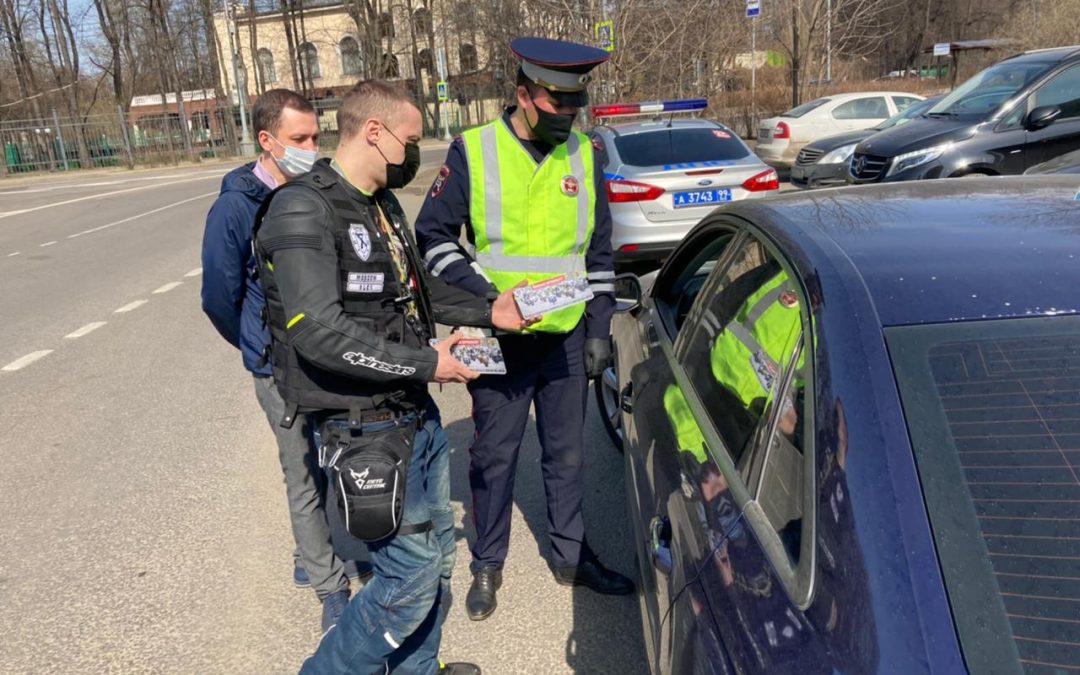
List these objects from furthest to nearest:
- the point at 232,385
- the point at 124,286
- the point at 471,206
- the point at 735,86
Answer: the point at 735,86
the point at 124,286
the point at 232,385
the point at 471,206

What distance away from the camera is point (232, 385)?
6000 mm

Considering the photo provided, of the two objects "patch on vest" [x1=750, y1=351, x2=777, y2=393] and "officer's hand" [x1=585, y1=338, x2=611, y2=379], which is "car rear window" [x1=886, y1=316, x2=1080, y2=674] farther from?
"officer's hand" [x1=585, y1=338, x2=611, y2=379]

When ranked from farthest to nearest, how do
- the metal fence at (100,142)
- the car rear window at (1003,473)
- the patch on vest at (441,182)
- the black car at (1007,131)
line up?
the metal fence at (100,142) < the black car at (1007,131) < the patch on vest at (441,182) < the car rear window at (1003,473)

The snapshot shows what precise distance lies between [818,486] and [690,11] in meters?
16.2

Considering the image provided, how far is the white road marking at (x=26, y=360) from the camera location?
6.54 m

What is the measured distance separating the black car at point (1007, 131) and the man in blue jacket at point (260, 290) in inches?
266

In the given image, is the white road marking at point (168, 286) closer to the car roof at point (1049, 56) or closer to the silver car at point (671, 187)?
the silver car at point (671, 187)

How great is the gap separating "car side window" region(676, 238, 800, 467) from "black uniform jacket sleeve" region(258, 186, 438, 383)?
83 centimetres

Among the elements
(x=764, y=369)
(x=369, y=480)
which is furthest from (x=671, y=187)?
(x=369, y=480)

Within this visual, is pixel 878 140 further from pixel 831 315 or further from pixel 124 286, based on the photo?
pixel 124 286

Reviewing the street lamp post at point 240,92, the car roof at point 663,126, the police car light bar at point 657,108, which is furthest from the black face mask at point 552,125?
the street lamp post at point 240,92

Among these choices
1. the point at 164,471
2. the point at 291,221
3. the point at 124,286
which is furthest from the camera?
the point at 124,286

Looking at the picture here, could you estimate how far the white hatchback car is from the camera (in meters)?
16.2

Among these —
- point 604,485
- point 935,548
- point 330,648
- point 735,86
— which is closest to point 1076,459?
point 935,548
